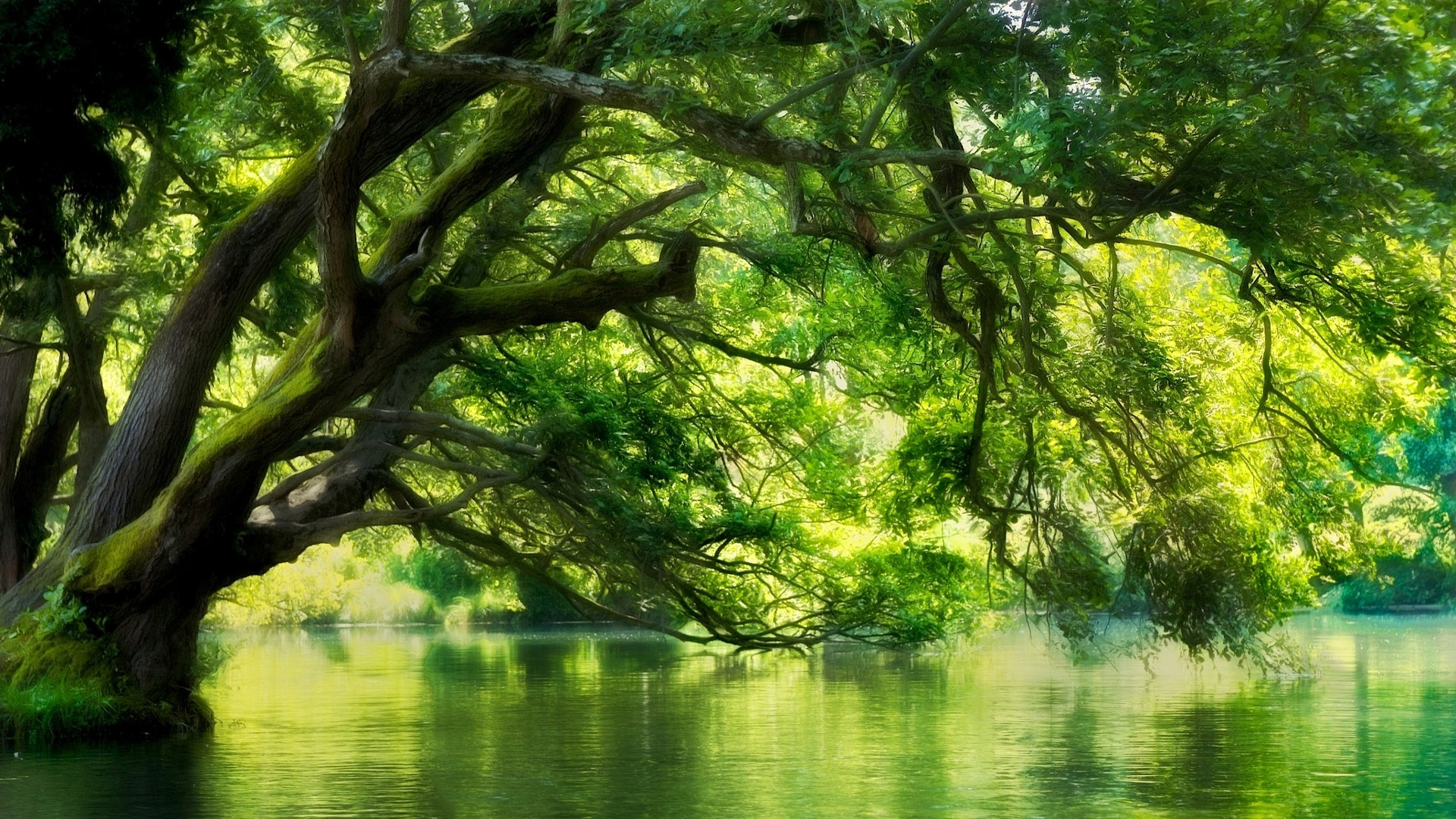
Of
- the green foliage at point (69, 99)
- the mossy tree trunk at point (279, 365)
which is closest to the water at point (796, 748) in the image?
the mossy tree trunk at point (279, 365)

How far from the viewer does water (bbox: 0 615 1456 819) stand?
9.80 m

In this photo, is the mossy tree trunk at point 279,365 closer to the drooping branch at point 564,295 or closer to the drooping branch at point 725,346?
the drooping branch at point 564,295

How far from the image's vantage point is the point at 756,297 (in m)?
17.0

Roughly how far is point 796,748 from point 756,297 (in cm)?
557

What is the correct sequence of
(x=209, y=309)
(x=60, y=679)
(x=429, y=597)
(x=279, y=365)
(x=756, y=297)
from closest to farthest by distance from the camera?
1. (x=60, y=679)
2. (x=209, y=309)
3. (x=279, y=365)
4. (x=756, y=297)
5. (x=429, y=597)

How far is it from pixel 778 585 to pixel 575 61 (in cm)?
843

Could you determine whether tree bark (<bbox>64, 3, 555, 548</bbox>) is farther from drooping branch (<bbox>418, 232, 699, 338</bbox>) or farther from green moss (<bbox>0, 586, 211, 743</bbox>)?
drooping branch (<bbox>418, 232, 699, 338</bbox>)

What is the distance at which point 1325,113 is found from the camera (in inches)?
338

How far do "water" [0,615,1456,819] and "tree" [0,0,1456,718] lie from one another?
129cm

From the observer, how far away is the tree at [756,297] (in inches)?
362

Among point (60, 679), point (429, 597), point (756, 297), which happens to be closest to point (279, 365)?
point (60, 679)

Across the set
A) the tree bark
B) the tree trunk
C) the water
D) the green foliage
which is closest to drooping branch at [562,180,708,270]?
the tree bark

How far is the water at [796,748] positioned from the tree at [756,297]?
129 cm

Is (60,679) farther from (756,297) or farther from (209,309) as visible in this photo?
(756,297)
